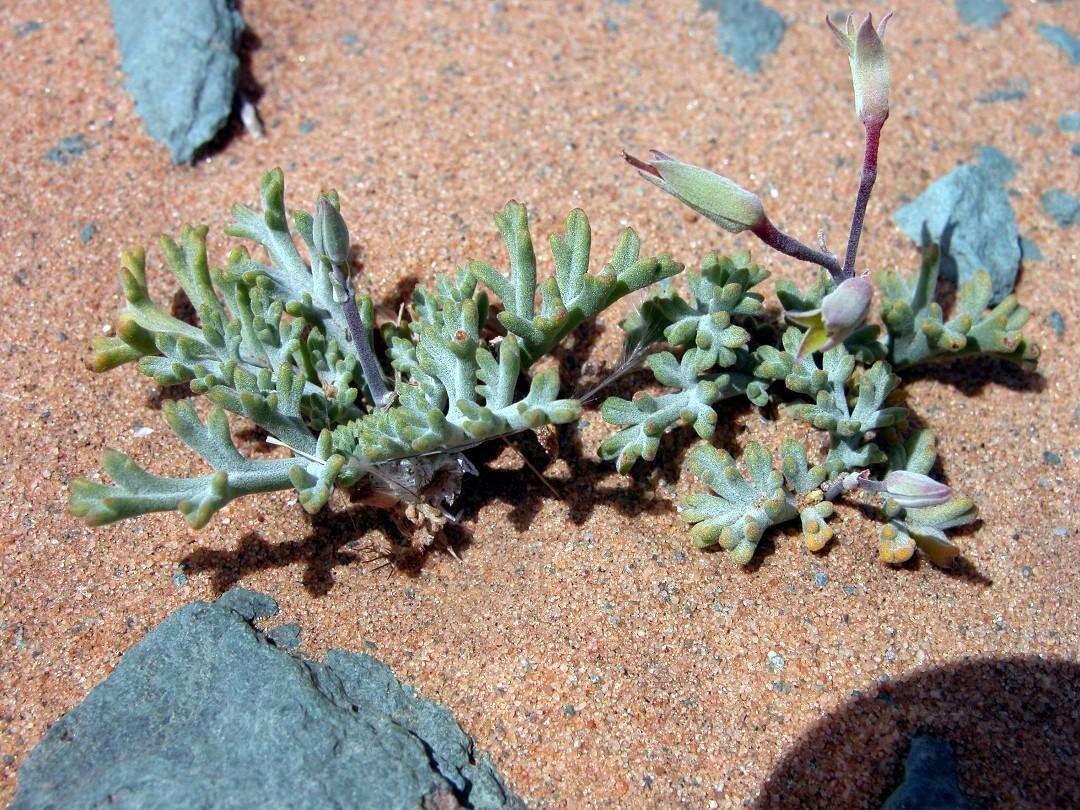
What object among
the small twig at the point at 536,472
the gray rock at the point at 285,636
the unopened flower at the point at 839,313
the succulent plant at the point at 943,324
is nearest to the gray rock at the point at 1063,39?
the succulent plant at the point at 943,324

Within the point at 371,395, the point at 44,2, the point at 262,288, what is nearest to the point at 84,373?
the point at 262,288

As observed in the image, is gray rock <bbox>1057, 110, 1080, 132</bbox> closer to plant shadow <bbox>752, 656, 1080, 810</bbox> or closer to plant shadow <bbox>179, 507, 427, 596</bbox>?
plant shadow <bbox>752, 656, 1080, 810</bbox>

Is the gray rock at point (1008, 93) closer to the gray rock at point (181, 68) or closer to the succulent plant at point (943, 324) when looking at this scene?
the succulent plant at point (943, 324)

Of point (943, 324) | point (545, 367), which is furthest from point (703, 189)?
point (943, 324)

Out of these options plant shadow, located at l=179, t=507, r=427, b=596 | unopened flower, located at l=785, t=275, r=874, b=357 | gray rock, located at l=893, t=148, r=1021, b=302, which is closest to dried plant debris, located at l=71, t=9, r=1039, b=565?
plant shadow, located at l=179, t=507, r=427, b=596

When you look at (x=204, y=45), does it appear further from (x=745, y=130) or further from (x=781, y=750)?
(x=781, y=750)
